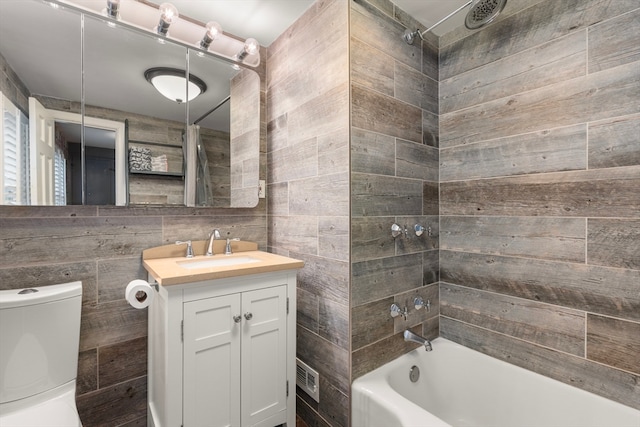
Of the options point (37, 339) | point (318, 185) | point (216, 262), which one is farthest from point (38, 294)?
point (318, 185)

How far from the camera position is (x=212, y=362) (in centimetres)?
134

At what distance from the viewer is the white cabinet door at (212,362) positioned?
1.28 meters

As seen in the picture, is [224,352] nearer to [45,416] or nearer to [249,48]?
[45,416]

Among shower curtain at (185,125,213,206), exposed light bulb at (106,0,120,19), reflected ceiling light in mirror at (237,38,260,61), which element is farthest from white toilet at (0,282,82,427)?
reflected ceiling light in mirror at (237,38,260,61)

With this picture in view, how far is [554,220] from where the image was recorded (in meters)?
1.49

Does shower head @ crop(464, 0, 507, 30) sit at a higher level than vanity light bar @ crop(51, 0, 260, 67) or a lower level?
lower

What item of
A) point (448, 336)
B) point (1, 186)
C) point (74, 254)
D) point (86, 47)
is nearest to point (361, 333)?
point (448, 336)

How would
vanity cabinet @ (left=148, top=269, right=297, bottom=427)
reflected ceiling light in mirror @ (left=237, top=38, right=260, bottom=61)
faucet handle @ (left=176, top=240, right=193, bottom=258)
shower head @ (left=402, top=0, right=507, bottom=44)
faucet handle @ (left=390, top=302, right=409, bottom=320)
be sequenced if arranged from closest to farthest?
vanity cabinet @ (left=148, top=269, right=297, bottom=427) < shower head @ (left=402, top=0, right=507, bottom=44) < faucet handle @ (left=390, top=302, right=409, bottom=320) < faucet handle @ (left=176, top=240, right=193, bottom=258) < reflected ceiling light in mirror @ (left=237, top=38, right=260, bottom=61)

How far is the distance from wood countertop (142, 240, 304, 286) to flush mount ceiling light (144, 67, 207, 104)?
2.92 feet

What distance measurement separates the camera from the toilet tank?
1.18 meters

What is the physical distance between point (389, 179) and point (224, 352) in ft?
3.97

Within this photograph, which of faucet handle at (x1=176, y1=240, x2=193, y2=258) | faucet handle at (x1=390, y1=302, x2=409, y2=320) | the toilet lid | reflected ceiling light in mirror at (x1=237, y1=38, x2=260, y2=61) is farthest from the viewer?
reflected ceiling light in mirror at (x1=237, y1=38, x2=260, y2=61)

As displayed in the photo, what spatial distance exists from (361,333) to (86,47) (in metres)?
2.01

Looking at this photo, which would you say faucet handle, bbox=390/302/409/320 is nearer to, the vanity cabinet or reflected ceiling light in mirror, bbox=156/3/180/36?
the vanity cabinet
